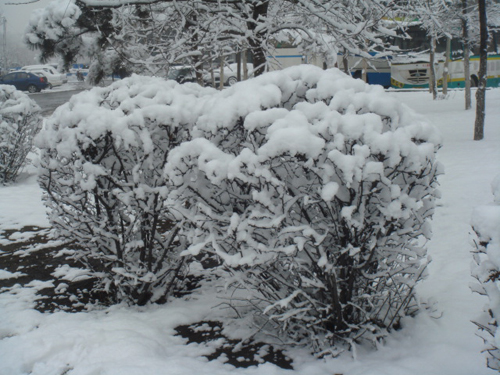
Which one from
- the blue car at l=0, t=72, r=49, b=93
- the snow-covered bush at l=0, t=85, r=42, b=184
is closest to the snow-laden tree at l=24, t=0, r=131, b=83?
the snow-covered bush at l=0, t=85, r=42, b=184

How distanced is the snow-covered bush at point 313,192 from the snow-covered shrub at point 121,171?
1.48 ft

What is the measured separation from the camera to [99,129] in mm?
3029

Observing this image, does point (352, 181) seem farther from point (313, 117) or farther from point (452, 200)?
point (452, 200)

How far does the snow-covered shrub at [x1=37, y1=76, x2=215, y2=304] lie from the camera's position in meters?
3.07

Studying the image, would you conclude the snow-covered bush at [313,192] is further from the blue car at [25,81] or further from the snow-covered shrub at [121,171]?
the blue car at [25,81]

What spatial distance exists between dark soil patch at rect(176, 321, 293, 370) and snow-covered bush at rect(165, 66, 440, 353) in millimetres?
183

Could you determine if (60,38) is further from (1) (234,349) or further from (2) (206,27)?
(1) (234,349)

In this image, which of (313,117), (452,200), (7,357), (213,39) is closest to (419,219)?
(313,117)

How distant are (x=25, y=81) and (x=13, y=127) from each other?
28532 millimetres

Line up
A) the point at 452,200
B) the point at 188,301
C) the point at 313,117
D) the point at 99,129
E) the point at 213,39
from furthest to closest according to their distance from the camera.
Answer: the point at 213,39, the point at 452,200, the point at 188,301, the point at 99,129, the point at 313,117

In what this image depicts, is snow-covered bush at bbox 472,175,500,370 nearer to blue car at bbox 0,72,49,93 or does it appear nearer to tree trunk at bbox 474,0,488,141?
tree trunk at bbox 474,0,488,141

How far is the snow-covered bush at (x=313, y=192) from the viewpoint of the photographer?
2.36 meters

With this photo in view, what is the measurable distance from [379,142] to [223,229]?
37.0 inches

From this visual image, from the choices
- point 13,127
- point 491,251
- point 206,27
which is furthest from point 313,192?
point 13,127
